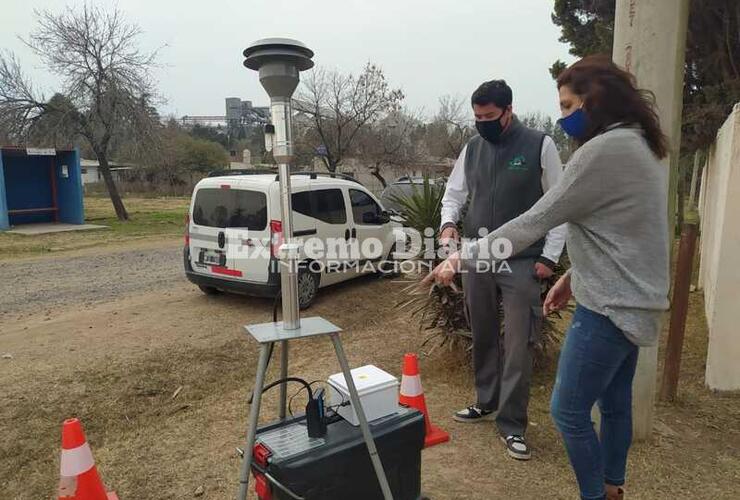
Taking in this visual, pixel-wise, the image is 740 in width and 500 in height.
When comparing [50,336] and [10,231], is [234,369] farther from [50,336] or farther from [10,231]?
[10,231]

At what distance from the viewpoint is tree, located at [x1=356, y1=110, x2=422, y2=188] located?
23.0 meters

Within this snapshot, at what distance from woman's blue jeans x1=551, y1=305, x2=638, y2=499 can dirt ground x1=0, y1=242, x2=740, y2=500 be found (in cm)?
59

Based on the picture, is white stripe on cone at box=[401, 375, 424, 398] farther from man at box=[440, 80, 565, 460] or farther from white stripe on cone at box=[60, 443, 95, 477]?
white stripe on cone at box=[60, 443, 95, 477]

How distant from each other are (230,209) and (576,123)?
5022 mm

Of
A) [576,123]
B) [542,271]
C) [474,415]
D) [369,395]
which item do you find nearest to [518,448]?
[474,415]

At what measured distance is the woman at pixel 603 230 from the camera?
6.01ft

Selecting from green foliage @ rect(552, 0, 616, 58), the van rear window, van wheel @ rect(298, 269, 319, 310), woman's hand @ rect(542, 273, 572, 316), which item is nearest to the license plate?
the van rear window

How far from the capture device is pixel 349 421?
2.36 metres

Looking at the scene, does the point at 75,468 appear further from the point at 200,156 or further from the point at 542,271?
the point at 200,156

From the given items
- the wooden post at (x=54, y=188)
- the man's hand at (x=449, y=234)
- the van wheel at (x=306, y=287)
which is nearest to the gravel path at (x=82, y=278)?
the van wheel at (x=306, y=287)

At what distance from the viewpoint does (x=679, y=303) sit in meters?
3.47

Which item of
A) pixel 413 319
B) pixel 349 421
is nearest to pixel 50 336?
pixel 413 319

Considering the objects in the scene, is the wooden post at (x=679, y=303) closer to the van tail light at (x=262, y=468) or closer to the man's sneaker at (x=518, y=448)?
the man's sneaker at (x=518, y=448)

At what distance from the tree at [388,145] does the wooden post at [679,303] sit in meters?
18.8
